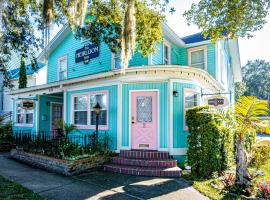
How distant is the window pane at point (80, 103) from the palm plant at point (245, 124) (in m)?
6.85

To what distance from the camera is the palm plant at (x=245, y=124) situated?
539 centimetres

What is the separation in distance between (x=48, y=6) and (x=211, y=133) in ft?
19.0

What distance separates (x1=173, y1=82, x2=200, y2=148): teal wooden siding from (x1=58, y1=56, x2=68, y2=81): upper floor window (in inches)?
318

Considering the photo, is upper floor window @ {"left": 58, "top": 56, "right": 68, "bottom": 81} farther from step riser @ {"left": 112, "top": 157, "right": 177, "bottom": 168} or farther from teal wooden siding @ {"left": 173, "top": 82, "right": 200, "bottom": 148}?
step riser @ {"left": 112, "top": 157, "right": 177, "bottom": 168}

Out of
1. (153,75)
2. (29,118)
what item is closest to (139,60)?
(153,75)

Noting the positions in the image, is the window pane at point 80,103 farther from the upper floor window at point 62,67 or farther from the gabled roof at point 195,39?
the gabled roof at point 195,39

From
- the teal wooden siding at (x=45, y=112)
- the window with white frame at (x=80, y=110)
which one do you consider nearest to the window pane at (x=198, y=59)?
the window with white frame at (x=80, y=110)

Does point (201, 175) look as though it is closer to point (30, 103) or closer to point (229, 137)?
point (229, 137)

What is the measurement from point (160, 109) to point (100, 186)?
12.1 feet

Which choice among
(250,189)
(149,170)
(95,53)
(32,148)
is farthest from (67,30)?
(250,189)

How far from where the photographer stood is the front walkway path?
15.9ft

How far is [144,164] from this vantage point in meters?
7.13

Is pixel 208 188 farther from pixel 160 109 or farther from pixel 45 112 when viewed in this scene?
pixel 45 112

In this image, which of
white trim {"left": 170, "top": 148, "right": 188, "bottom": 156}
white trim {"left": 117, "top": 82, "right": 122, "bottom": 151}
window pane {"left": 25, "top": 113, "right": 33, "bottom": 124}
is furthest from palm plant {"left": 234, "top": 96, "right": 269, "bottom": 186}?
window pane {"left": 25, "top": 113, "right": 33, "bottom": 124}
